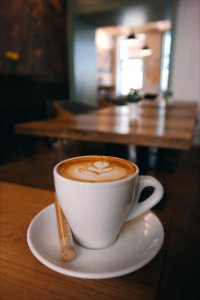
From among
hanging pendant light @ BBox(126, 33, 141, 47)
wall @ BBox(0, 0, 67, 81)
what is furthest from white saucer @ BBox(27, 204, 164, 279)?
hanging pendant light @ BBox(126, 33, 141, 47)

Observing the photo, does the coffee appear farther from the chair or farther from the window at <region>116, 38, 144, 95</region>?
the window at <region>116, 38, 144, 95</region>

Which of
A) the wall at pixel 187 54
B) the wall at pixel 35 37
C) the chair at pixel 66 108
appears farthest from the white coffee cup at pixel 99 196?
the wall at pixel 187 54

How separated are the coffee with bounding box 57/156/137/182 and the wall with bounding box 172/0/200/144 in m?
3.08

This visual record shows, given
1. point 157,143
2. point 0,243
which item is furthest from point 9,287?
point 157,143

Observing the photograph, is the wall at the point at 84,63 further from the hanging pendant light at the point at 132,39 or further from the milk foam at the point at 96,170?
the milk foam at the point at 96,170

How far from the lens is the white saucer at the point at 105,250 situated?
28 centimetres

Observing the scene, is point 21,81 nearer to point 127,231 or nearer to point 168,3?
point 168,3

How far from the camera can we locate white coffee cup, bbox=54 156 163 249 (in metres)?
Result: 0.28

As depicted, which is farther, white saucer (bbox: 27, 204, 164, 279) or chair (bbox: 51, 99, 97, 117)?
chair (bbox: 51, 99, 97, 117)

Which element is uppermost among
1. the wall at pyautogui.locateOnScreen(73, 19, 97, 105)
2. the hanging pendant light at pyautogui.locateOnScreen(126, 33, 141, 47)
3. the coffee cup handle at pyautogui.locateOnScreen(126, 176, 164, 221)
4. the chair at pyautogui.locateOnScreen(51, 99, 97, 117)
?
the hanging pendant light at pyautogui.locateOnScreen(126, 33, 141, 47)

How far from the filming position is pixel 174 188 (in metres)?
1.74

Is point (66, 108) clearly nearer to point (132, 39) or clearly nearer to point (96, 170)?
point (96, 170)

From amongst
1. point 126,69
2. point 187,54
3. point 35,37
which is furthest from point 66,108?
point 126,69

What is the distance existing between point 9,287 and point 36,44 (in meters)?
3.52
